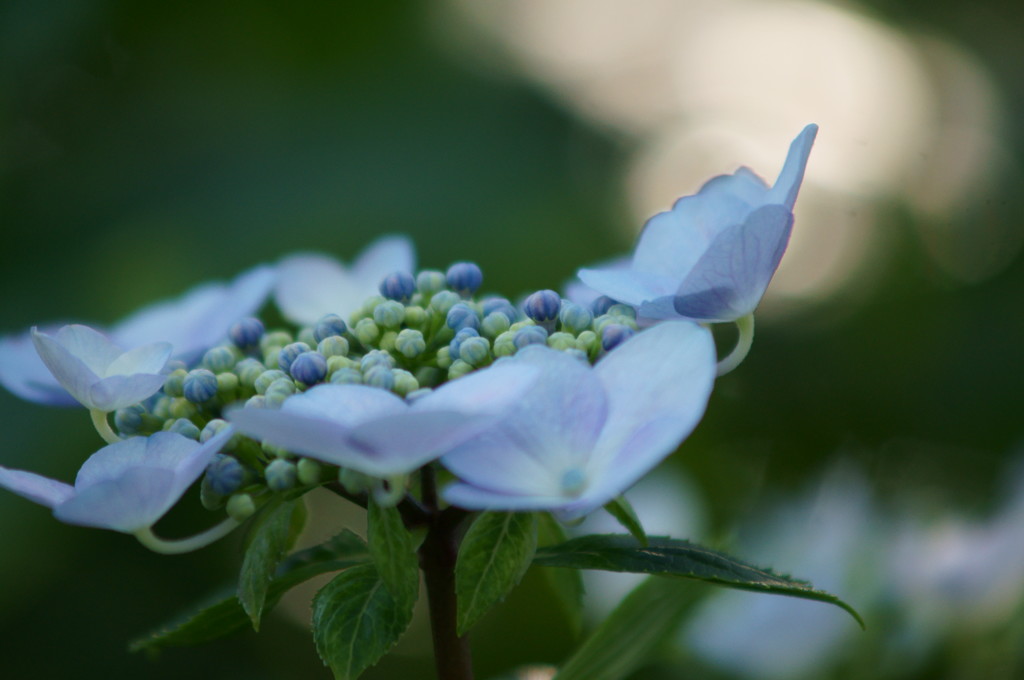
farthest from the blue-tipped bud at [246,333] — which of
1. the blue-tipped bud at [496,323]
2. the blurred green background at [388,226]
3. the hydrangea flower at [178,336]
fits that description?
the blurred green background at [388,226]

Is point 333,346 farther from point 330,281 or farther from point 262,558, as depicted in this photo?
point 330,281

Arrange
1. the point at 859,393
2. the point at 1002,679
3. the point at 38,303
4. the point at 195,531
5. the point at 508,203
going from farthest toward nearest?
1. the point at 508,203
2. the point at 38,303
3. the point at 859,393
4. the point at 195,531
5. the point at 1002,679

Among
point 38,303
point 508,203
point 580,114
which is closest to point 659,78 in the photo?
→ point 580,114

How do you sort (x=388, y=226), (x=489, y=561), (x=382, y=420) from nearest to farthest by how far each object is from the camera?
(x=382, y=420), (x=489, y=561), (x=388, y=226)

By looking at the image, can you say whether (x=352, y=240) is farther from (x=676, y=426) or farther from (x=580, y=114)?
(x=676, y=426)

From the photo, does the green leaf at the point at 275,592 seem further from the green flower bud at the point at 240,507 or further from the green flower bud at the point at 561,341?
the green flower bud at the point at 561,341

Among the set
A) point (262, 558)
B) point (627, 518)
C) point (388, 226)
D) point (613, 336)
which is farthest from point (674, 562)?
point (388, 226)

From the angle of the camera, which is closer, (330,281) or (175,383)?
(175,383)
